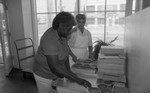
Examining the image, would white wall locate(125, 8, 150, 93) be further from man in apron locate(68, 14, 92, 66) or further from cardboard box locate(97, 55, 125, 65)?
man in apron locate(68, 14, 92, 66)

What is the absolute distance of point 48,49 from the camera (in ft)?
3.88

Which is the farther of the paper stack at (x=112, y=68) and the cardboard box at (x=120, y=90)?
the paper stack at (x=112, y=68)

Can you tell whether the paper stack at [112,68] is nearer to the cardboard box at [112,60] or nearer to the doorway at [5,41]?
the cardboard box at [112,60]

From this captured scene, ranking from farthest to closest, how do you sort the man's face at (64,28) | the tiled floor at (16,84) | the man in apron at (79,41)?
the tiled floor at (16,84) → the man in apron at (79,41) → the man's face at (64,28)

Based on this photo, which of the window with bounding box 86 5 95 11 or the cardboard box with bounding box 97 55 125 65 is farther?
the window with bounding box 86 5 95 11

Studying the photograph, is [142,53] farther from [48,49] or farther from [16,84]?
[16,84]

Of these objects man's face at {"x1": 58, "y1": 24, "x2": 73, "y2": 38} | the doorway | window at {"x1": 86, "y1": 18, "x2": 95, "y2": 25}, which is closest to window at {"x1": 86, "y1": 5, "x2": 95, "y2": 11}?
window at {"x1": 86, "y1": 18, "x2": 95, "y2": 25}

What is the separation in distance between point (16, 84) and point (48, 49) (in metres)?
2.48

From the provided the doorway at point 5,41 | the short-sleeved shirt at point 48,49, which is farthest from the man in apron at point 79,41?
the doorway at point 5,41

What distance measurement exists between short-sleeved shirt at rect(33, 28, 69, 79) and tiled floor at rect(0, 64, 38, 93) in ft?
5.67

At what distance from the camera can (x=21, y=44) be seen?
12.7 feet

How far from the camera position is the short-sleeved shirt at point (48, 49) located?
119 cm

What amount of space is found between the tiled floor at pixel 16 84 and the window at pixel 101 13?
1891 millimetres

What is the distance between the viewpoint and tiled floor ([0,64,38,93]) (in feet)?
9.65
